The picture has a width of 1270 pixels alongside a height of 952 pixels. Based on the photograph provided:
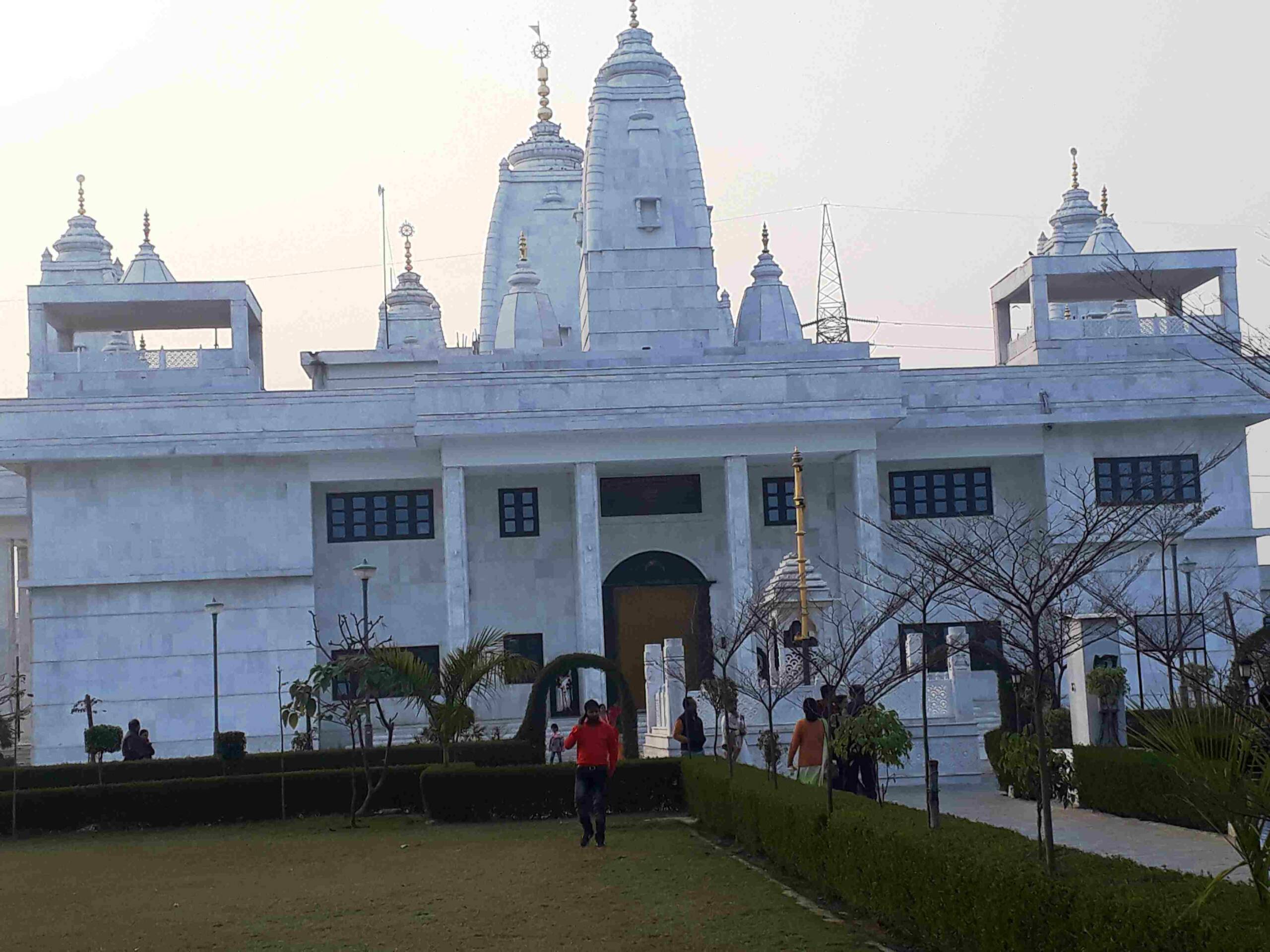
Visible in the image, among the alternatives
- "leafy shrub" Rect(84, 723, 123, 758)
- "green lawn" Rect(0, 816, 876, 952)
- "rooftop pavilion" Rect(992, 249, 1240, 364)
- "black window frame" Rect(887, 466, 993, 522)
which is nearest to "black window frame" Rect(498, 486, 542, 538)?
"black window frame" Rect(887, 466, 993, 522)

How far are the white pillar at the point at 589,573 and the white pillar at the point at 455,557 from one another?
2472 mm

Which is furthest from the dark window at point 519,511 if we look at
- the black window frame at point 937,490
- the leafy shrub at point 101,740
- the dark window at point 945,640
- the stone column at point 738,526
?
the leafy shrub at point 101,740

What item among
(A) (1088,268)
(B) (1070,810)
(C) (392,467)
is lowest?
(B) (1070,810)

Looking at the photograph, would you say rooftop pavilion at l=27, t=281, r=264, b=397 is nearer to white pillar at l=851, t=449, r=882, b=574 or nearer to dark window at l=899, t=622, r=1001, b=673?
white pillar at l=851, t=449, r=882, b=574

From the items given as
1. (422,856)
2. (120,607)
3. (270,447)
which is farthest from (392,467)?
(422,856)

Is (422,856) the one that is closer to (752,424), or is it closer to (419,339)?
(752,424)

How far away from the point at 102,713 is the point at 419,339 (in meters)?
27.5

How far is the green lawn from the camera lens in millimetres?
11914

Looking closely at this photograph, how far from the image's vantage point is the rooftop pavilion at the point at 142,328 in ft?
126

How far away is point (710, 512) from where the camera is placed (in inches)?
1522

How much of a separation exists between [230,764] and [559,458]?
1197cm

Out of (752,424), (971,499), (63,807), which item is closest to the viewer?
(63,807)

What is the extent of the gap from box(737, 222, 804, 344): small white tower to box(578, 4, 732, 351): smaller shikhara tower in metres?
3.16

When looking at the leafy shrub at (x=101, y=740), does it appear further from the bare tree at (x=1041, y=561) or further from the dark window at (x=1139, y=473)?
the dark window at (x=1139, y=473)
